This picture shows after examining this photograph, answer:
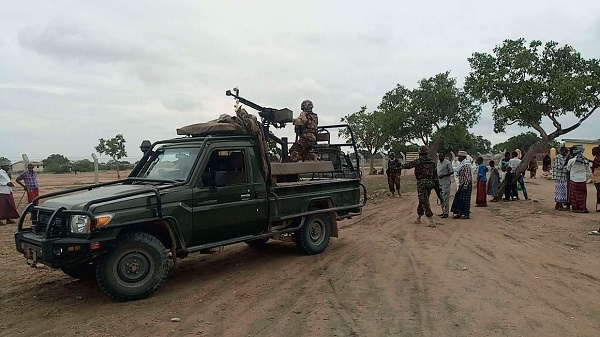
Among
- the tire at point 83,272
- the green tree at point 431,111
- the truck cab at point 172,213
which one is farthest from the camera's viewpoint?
the green tree at point 431,111

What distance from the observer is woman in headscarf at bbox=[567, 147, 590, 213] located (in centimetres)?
1232

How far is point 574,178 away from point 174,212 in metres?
10.8

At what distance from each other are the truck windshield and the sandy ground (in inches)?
56.7

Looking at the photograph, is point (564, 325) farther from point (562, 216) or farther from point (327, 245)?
point (562, 216)

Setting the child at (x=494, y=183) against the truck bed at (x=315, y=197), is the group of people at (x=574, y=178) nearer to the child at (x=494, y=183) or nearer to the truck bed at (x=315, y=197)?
the child at (x=494, y=183)

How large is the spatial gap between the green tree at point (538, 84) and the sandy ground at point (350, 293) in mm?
5625

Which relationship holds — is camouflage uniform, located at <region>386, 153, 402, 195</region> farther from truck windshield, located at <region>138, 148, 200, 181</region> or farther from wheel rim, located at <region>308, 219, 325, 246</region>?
truck windshield, located at <region>138, 148, 200, 181</region>

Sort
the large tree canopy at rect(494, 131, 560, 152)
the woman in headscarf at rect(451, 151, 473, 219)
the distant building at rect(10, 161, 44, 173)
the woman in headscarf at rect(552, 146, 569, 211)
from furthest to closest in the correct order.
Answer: the large tree canopy at rect(494, 131, 560, 152) < the distant building at rect(10, 161, 44, 173) < the woman in headscarf at rect(552, 146, 569, 211) < the woman in headscarf at rect(451, 151, 473, 219)

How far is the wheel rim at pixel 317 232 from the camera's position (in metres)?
8.17

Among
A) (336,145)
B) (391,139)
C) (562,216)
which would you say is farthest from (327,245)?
(391,139)

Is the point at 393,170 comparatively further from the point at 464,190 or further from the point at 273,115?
the point at 273,115

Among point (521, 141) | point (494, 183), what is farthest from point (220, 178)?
point (521, 141)

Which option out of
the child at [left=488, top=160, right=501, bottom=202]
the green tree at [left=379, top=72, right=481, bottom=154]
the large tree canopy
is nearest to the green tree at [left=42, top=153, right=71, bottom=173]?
the green tree at [left=379, top=72, right=481, bottom=154]

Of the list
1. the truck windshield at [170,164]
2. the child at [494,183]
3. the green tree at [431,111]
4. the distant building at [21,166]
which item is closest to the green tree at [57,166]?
the distant building at [21,166]
